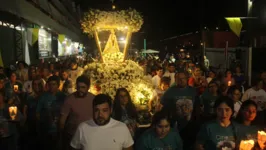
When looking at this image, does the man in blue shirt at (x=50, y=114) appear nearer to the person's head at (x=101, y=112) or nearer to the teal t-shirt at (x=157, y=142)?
the teal t-shirt at (x=157, y=142)

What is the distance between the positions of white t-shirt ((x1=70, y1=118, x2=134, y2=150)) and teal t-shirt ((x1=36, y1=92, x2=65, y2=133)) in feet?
9.23

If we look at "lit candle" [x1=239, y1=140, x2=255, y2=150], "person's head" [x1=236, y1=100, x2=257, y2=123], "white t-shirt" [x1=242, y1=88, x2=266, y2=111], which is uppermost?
"person's head" [x1=236, y1=100, x2=257, y2=123]

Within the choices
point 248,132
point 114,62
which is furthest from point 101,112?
point 114,62

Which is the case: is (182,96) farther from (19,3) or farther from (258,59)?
(258,59)

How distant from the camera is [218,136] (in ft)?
14.0

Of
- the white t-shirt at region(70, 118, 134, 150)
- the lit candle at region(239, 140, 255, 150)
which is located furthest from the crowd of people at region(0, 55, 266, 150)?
the lit candle at region(239, 140, 255, 150)

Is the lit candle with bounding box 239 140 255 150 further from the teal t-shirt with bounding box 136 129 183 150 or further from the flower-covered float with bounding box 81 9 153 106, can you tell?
the flower-covered float with bounding box 81 9 153 106

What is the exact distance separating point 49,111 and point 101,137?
3.15 meters

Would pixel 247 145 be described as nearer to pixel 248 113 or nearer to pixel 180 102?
pixel 248 113

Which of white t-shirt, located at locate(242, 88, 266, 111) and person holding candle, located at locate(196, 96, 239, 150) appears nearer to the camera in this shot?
person holding candle, located at locate(196, 96, 239, 150)

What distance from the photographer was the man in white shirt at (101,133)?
143 inches

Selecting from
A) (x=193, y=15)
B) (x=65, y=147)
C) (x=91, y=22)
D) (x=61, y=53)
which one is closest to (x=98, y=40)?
(x=91, y=22)

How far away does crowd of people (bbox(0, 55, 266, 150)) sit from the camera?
A: 12.3ft

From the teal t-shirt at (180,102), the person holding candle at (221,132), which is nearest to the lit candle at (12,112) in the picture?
the teal t-shirt at (180,102)
